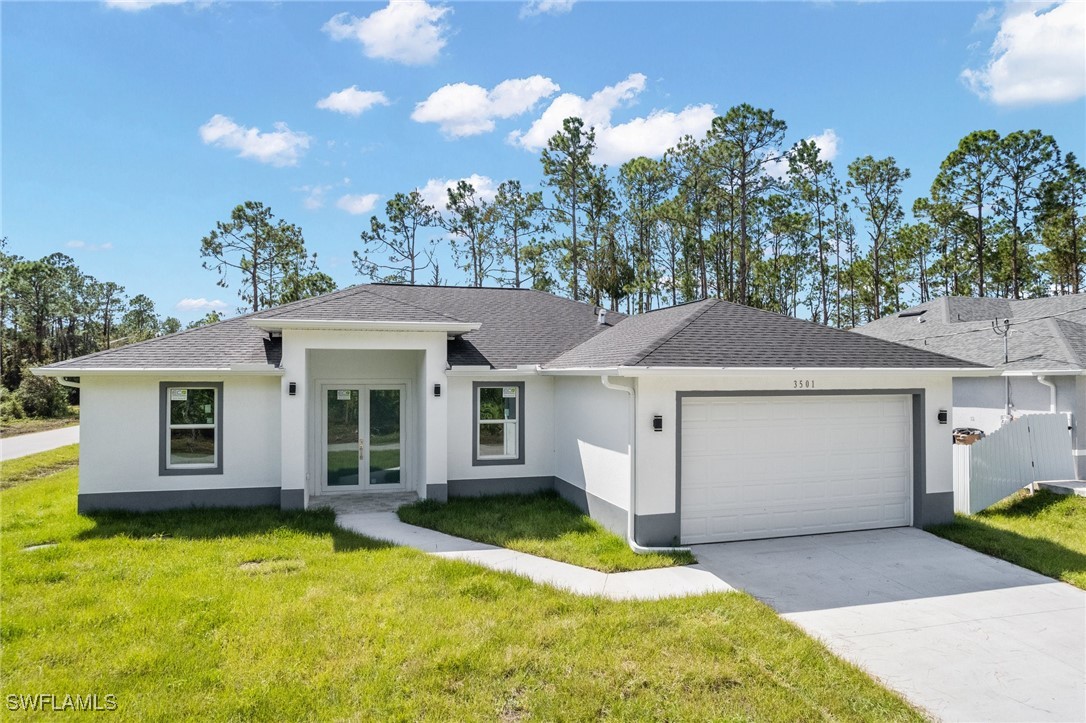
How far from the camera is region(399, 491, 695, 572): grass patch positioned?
301 inches

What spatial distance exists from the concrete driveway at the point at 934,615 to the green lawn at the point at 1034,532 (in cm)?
32

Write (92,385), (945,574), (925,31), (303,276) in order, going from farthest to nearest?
(303,276), (925,31), (92,385), (945,574)

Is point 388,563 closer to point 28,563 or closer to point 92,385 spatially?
point 28,563

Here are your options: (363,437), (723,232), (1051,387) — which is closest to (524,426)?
(363,437)

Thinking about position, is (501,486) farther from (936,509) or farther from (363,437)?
(936,509)

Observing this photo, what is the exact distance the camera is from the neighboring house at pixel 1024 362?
1173cm

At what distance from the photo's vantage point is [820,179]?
1219 inches

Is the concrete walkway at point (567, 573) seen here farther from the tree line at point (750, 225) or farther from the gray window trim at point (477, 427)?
the tree line at point (750, 225)

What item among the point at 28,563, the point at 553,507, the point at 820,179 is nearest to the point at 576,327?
the point at 553,507

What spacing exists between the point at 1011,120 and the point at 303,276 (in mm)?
39239

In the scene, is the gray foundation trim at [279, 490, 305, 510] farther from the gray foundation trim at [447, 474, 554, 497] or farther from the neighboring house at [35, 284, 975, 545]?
the gray foundation trim at [447, 474, 554, 497]

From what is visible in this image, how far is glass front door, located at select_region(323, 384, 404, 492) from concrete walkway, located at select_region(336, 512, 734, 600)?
125 inches

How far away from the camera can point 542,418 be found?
1190 cm

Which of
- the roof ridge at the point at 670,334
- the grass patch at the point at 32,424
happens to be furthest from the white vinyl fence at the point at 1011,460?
the grass patch at the point at 32,424
